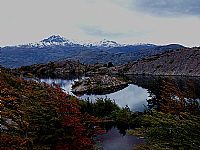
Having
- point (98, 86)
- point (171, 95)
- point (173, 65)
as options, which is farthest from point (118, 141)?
point (173, 65)

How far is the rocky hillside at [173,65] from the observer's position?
114938mm

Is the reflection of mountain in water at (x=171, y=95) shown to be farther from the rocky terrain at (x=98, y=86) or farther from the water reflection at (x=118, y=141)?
the rocky terrain at (x=98, y=86)

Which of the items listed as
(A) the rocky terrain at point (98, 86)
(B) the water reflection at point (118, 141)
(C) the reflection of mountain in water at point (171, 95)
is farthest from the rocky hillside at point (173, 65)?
(B) the water reflection at point (118, 141)

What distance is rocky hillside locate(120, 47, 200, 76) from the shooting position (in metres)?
115

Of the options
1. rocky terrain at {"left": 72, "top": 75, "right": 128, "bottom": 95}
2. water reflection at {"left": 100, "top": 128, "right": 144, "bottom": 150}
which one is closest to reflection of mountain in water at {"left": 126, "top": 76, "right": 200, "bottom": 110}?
water reflection at {"left": 100, "top": 128, "right": 144, "bottom": 150}

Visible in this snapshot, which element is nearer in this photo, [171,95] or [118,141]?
[171,95]

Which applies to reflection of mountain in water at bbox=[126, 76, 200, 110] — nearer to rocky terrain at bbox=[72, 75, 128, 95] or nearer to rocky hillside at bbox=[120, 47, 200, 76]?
rocky terrain at bbox=[72, 75, 128, 95]

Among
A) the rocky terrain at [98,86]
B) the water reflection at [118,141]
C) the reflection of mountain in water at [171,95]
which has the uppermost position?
the reflection of mountain in water at [171,95]

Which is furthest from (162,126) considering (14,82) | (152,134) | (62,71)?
(62,71)

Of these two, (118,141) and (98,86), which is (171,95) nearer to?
(118,141)

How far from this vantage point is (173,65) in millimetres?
121375

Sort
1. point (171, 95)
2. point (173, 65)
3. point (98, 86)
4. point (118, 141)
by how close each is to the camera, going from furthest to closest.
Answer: point (173, 65)
point (98, 86)
point (118, 141)
point (171, 95)

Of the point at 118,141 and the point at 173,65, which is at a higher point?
the point at 173,65

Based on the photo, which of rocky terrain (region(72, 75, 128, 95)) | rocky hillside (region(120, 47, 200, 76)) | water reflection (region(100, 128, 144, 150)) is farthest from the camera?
rocky hillside (region(120, 47, 200, 76))
